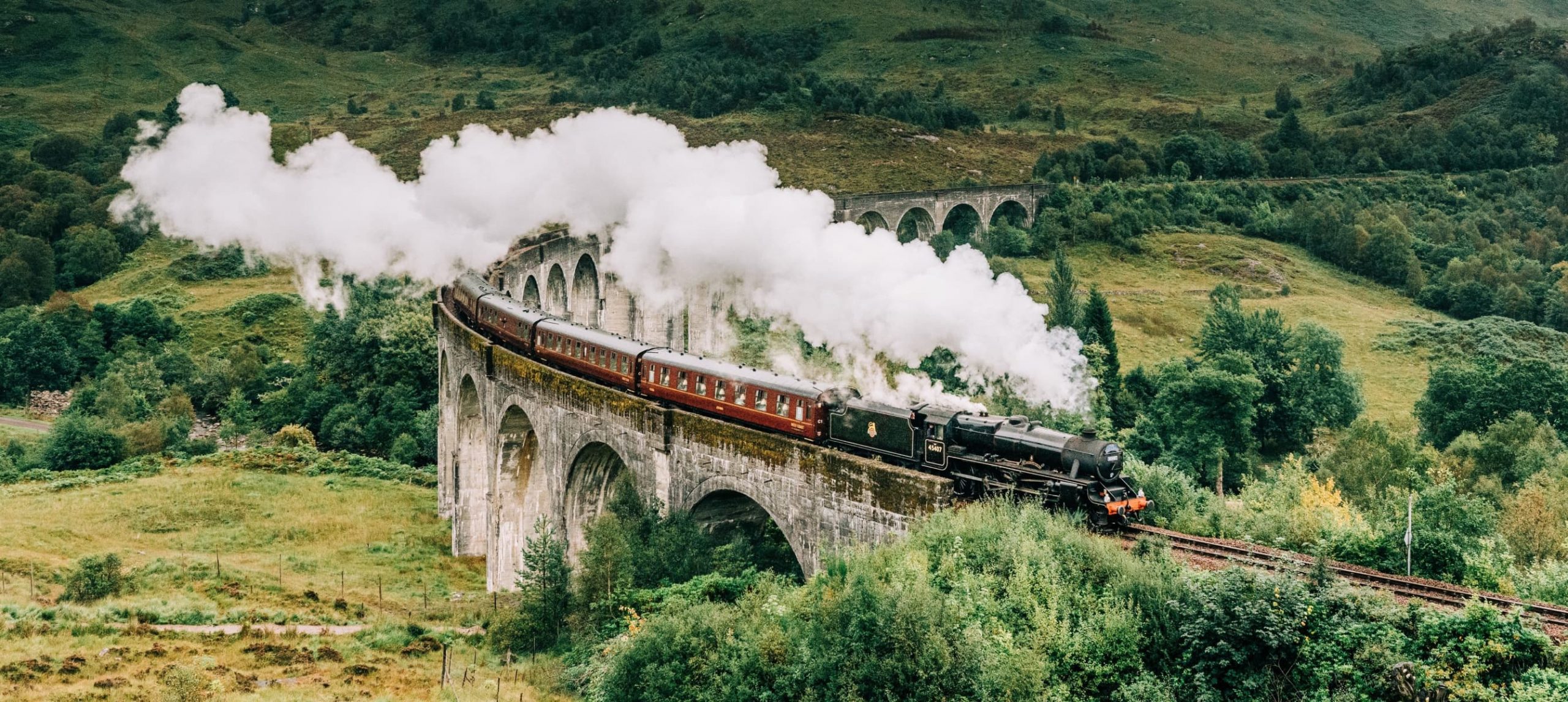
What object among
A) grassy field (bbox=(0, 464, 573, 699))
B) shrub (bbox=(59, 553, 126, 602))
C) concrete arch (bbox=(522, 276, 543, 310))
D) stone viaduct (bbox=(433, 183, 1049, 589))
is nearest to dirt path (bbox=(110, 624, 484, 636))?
grassy field (bbox=(0, 464, 573, 699))

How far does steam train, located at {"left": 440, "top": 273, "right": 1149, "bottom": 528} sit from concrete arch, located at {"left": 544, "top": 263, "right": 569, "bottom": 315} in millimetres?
26896

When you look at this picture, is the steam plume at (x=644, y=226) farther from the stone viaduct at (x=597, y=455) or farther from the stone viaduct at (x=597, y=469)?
the stone viaduct at (x=597, y=469)

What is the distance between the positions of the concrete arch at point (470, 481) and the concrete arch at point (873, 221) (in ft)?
153

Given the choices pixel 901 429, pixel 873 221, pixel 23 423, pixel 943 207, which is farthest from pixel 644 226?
pixel 943 207

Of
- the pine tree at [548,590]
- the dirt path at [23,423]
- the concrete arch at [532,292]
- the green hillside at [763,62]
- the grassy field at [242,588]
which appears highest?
the green hillside at [763,62]

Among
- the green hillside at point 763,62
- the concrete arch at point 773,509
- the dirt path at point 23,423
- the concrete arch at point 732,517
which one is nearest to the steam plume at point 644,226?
the concrete arch at point 732,517

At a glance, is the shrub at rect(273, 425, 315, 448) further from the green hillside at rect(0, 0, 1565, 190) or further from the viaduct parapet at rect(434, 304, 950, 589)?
the green hillside at rect(0, 0, 1565, 190)

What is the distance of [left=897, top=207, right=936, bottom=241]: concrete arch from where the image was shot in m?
87.3

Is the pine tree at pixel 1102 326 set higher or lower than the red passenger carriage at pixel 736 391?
lower

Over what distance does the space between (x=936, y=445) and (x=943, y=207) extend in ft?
229

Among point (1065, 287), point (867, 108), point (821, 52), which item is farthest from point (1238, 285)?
point (821, 52)

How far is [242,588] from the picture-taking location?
1268 inches

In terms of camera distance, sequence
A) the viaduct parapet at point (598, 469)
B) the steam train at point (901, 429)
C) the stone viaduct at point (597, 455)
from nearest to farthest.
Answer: the steam train at point (901, 429) < the viaduct parapet at point (598, 469) < the stone viaduct at point (597, 455)

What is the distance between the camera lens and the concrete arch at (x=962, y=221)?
88.5m
